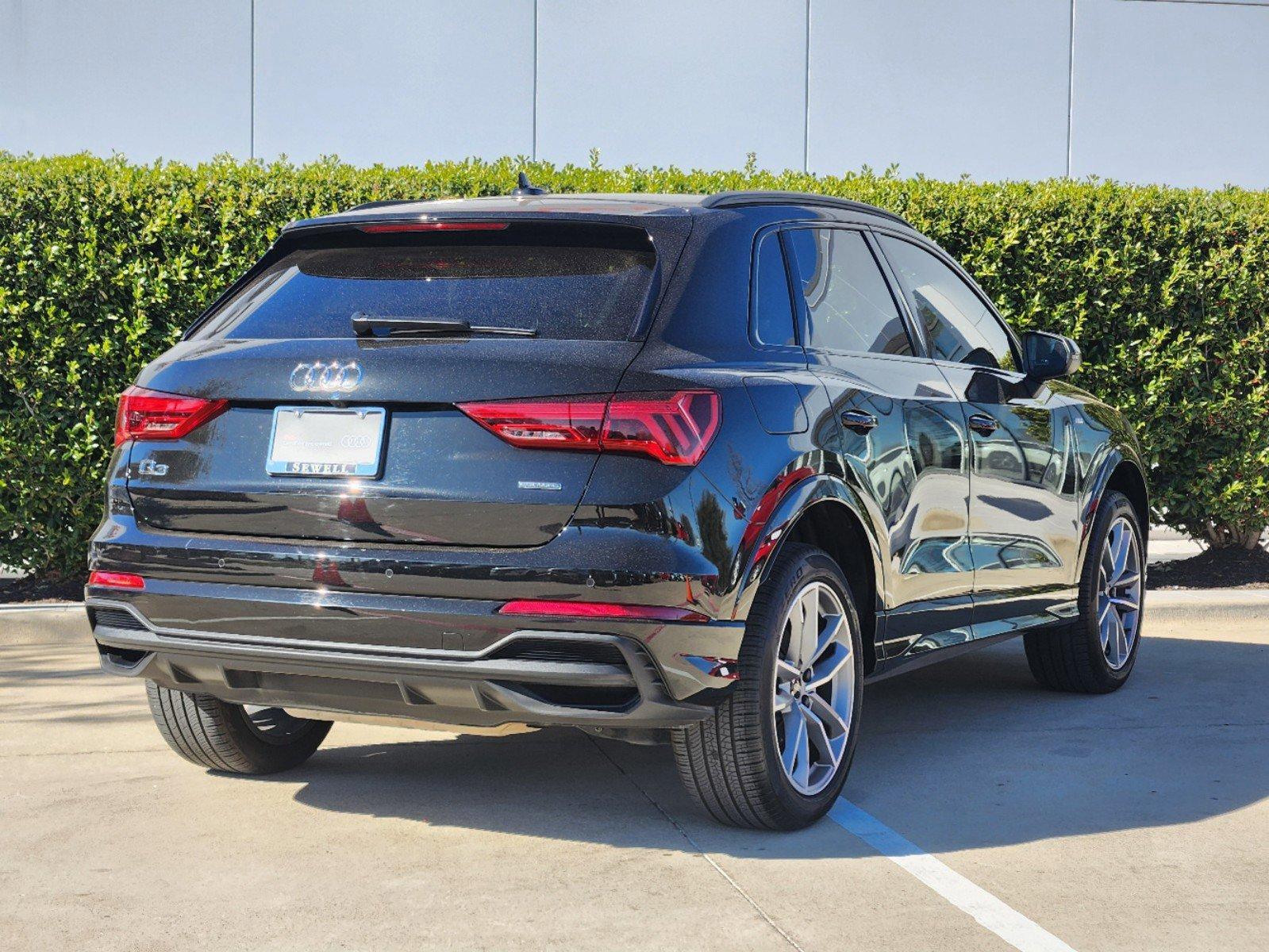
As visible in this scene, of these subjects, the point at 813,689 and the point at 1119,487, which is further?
the point at 1119,487

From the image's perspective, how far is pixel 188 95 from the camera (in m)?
12.9

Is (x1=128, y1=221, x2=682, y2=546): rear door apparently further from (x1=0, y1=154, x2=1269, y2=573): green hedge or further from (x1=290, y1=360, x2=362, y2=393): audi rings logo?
(x1=0, y1=154, x2=1269, y2=573): green hedge

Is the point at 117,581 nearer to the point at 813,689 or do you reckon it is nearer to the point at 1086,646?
the point at 813,689

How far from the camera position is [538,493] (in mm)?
3955

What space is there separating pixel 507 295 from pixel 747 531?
90 cm

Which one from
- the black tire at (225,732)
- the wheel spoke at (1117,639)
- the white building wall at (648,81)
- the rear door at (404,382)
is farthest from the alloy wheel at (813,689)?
the white building wall at (648,81)

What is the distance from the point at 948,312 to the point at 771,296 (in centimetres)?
144

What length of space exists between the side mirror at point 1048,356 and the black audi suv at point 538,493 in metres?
1.25

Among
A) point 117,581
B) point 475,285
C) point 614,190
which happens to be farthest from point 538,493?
point 614,190

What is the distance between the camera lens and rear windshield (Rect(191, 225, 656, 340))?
426cm

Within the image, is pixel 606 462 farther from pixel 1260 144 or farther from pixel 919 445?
pixel 1260 144

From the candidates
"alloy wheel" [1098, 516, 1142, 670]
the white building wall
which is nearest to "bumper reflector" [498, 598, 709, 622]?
"alloy wheel" [1098, 516, 1142, 670]

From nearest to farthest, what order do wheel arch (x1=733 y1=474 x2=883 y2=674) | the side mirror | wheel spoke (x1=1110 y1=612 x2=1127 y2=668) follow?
wheel arch (x1=733 y1=474 x2=883 y2=674) < the side mirror < wheel spoke (x1=1110 y1=612 x2=1127 y2=668)

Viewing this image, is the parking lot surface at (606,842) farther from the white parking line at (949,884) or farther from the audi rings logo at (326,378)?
the audi rings logo at (326,378)
